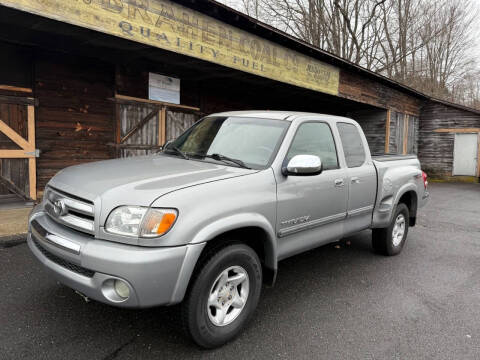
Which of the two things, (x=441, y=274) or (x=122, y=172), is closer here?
(x=122, y=172)

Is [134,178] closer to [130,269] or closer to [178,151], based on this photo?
[130,269]

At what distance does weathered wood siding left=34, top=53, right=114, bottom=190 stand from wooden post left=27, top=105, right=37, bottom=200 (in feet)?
0.52

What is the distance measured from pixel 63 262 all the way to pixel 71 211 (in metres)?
0.37

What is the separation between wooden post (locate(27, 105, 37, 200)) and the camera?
6781 mm

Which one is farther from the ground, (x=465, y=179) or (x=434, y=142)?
(x=434, y=142)

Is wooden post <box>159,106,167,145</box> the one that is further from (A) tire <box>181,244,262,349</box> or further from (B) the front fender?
(A) tire <box>181,244,262,349</box>

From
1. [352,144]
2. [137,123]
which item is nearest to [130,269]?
[352,144]

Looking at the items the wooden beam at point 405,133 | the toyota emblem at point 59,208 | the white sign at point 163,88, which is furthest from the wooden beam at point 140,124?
the wooden beam at point 405,133

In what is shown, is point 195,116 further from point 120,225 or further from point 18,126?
point 120,225

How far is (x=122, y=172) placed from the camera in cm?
282

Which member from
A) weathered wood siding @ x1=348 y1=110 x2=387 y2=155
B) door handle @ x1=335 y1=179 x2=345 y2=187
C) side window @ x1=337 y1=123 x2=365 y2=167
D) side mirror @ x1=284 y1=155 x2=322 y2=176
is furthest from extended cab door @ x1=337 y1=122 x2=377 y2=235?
weathered wood siding @ x1=348 y1=110 x2=387 y2=155

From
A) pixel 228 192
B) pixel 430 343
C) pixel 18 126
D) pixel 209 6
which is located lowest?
pixel 430 343

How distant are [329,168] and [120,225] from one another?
2.29m

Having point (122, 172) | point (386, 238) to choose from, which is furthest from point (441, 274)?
point (122, 172)
